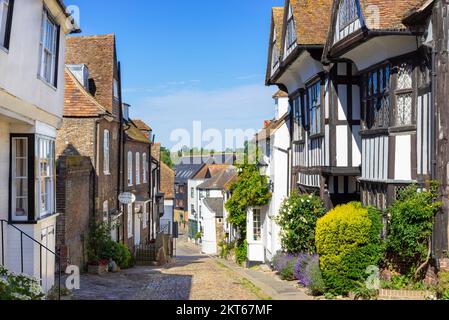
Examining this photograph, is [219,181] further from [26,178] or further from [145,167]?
[26,178]

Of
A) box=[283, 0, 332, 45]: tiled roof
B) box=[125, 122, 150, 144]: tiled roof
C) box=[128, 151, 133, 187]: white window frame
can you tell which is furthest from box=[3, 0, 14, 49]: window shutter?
box=[128, 151, 133, 187]: white window frame

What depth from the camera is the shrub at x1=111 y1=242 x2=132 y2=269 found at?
2373 centimetres

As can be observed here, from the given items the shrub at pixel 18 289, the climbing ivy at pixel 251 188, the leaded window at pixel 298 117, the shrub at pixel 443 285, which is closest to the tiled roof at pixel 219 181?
the climbing ivy at pixel 251 188

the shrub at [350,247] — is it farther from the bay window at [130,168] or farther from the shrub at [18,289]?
the bay window at [130,168]

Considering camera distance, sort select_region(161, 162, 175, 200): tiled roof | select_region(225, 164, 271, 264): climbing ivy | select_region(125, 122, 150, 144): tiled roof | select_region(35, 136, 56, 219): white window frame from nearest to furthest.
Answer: select_region(35, 136, 56, 219): white window frame, select_region(225, 164, 271, 264): climbing ivy, select_region(125, 122, 150, 144): tiled roof, select_region(161, 162, 175, 200): tiled roof

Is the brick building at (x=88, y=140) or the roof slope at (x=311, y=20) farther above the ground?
the roof slope at (x=311, y=20)

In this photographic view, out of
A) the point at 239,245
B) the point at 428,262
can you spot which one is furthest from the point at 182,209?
the point at 428,262

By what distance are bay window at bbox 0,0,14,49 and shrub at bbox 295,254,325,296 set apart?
982 cm

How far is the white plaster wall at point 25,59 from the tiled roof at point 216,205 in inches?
1637

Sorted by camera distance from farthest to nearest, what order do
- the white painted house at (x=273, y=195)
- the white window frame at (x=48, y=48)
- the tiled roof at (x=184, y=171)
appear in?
the tiled roof at (x=184, y=171) → the white painted house at (x=273, y=195) → the white window frame at (x=48, y=48)

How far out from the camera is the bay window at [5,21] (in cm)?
1002

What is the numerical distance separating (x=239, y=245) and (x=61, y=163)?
652 inches

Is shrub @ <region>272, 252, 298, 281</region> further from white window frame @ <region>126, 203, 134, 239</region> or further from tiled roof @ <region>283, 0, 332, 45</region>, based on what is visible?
white window frame @ <region>126, 203, 134, 239</region>
